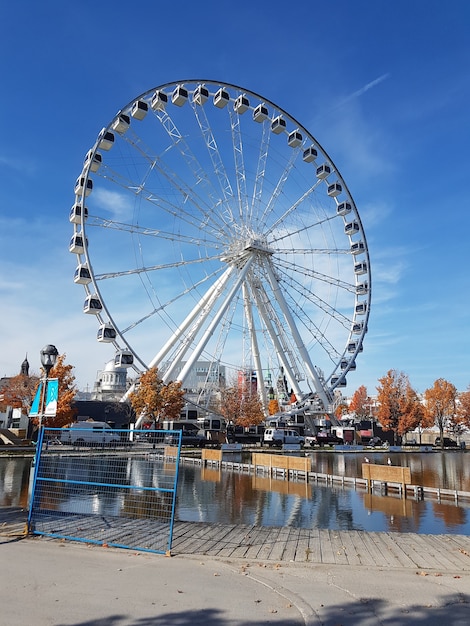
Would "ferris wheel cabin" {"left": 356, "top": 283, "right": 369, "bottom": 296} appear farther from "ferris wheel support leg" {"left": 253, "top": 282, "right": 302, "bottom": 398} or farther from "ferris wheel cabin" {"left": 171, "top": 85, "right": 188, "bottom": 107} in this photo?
"ferris wheel cabin" {"left": 171, "top": 85, "right": 188, "bottom": 107}

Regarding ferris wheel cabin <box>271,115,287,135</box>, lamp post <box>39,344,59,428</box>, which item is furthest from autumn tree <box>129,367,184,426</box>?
lamp post <box>39,344,59,428</box>

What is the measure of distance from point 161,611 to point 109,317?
29.9m

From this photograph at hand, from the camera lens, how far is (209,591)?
6281 millimetres

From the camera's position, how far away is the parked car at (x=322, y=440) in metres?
52.8

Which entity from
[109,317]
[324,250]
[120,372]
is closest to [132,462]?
[109,317]

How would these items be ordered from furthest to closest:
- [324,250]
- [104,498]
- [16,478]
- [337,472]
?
[324,250], [337,472], [16,478], [104,498]

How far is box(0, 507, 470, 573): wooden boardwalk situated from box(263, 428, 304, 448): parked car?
1525 inches

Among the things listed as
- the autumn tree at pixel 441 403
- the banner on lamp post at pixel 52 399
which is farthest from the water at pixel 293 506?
the autumn tree at pixel 441 403

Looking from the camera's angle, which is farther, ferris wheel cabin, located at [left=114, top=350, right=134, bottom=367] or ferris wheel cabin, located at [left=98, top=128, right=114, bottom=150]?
ferris wheel cabin, located at [left=114, top=350, right=134, bottom=367]

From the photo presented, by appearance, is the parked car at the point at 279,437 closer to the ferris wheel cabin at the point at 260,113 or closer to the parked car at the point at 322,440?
the parked car at the point at 322,440

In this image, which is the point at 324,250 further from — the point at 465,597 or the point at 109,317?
the point at 465,597

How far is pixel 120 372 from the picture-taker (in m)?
110

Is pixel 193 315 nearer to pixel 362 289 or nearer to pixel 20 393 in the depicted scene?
pixel 362 289

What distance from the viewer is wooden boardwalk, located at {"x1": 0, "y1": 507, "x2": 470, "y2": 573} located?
8094 mm
